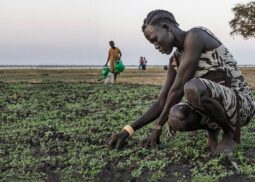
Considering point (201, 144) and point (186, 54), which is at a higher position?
point (186, 54)

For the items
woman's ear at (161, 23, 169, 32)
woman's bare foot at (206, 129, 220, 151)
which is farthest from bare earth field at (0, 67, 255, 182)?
woman's ear at (161, 23, 169, 32)

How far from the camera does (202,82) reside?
4.74 meters

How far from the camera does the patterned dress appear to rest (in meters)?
4.91

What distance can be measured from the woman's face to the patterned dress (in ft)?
0.70

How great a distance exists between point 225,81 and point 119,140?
1.18 m

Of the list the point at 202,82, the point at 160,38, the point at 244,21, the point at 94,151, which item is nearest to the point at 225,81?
the point at 202,82

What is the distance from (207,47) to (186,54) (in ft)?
0.65

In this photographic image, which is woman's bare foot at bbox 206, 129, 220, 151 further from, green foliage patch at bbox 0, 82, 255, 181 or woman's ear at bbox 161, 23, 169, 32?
woman's ear at bbox 161, 23, 169, 32

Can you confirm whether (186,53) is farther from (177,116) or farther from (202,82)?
(177,116)

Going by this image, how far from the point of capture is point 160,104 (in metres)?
5.52

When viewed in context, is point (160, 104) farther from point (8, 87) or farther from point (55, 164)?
point (8, 87)

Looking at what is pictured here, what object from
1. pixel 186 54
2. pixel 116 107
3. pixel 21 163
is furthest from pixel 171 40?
pixel 116 107

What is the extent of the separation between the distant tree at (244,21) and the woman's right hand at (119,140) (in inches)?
1671

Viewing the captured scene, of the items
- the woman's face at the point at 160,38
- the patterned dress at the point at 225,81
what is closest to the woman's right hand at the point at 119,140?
the patterned dress at the point at 225,81
